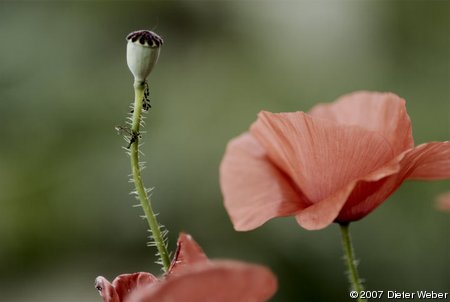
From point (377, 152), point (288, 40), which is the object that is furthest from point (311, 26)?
point (377, 152)

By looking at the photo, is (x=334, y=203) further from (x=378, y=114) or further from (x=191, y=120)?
(x=191, y=120)

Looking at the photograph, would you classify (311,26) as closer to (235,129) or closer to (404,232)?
(235,129)

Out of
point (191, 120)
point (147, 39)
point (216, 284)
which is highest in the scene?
point (191, 120)

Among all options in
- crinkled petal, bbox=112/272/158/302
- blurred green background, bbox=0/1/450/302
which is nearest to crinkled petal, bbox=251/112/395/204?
crinkled petal, bbox=112/272/158/302

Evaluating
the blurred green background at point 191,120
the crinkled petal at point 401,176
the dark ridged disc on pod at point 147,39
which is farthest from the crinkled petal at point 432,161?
the blurred green background at point 191,120

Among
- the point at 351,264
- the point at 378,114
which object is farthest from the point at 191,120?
the point at 351,264

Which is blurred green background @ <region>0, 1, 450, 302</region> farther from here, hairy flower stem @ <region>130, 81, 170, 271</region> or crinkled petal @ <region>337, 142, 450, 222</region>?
hairy flower stem @ <region>130, 81, 170, 271</region>

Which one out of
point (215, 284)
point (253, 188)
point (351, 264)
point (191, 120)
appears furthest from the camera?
point (191, 120)
